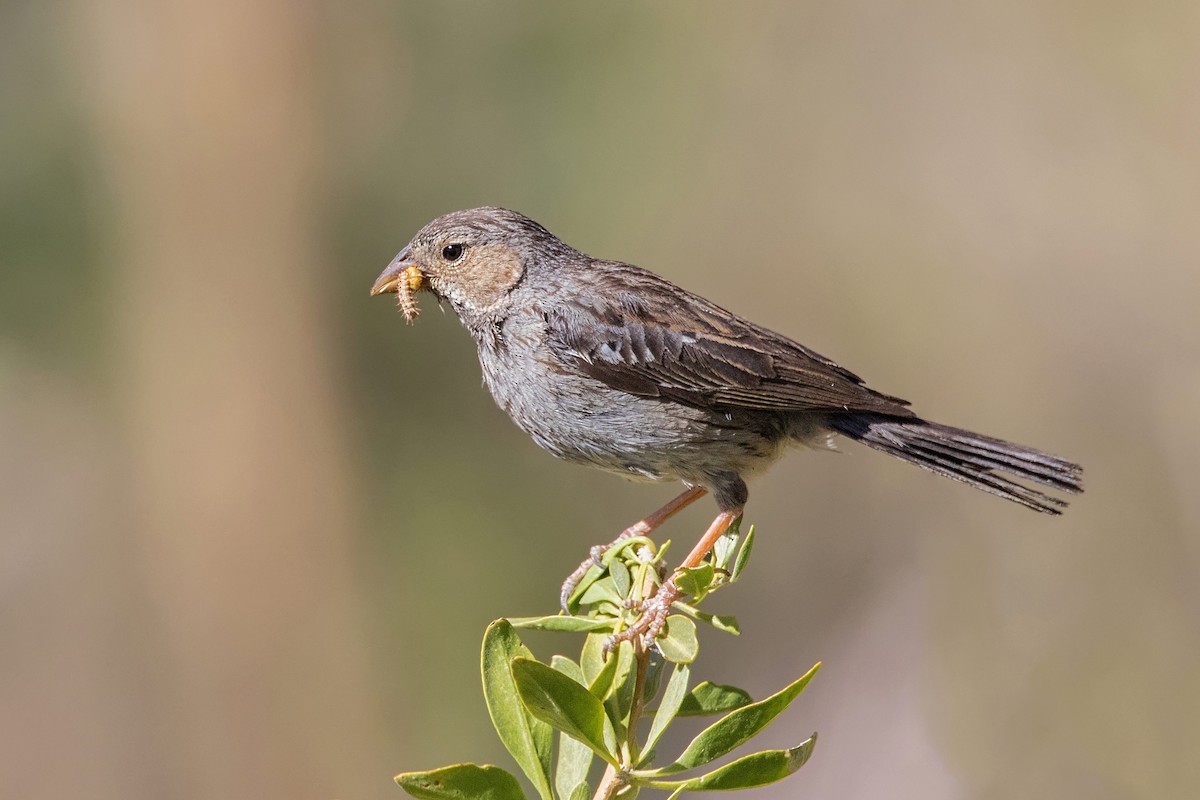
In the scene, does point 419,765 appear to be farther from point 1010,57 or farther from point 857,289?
point 1010,57

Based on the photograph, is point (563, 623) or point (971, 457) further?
point (971, 457)

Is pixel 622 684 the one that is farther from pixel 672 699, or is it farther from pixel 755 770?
pixel 755 770

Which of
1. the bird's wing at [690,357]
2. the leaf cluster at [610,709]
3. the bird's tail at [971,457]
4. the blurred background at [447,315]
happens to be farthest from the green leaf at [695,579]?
the blurred background at [447,315]

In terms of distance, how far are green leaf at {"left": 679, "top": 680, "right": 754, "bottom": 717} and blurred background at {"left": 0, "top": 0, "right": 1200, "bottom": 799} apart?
5.55 meters

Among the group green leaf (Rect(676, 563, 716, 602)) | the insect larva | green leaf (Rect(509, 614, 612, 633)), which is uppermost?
the insect larva

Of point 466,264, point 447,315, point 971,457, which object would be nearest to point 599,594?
point 971,457

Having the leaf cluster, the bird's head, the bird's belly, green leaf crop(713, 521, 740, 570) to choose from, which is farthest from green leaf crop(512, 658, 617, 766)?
the bird's head

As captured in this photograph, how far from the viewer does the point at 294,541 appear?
892cm

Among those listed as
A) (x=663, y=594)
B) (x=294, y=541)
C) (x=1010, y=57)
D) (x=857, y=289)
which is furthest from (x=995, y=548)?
(x=663, y=594)

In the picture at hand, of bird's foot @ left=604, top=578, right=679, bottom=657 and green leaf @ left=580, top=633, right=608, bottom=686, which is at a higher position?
bird's foot @ left=604, top=578, right=679, bottom=657

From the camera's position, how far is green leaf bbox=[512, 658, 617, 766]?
6.74 ft

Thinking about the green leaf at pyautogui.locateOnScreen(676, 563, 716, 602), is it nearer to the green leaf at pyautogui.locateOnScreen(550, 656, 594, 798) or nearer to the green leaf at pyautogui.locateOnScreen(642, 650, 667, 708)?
the green leaf at pyautogui.locateOnScreen(642, 650, 667, 708)

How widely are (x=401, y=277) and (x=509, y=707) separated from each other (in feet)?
9.16

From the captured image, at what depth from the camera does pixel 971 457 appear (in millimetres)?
4305
